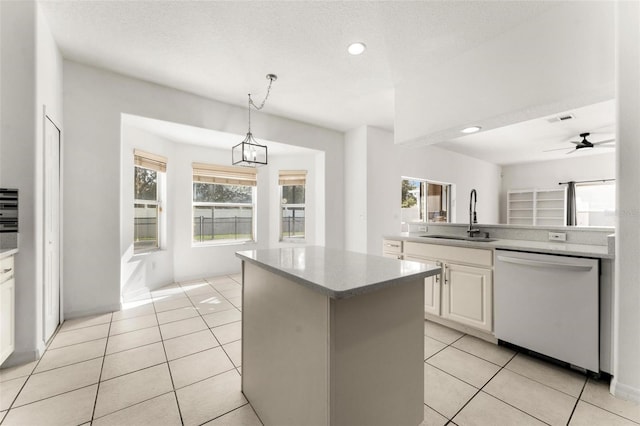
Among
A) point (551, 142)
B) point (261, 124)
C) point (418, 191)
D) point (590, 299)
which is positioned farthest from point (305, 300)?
point (551, 142)

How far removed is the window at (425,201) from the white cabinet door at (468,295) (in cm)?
354

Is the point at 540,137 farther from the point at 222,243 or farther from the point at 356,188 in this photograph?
the point at 222,243

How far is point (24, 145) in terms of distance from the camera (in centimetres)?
209

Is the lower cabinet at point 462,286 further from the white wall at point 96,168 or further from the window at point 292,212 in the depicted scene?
the white wall at point 96,168

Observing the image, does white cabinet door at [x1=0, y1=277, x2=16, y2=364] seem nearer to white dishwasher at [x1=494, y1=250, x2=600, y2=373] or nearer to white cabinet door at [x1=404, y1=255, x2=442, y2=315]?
white cabinet door at [x1=404, y1=255, x2=442, y2=315]

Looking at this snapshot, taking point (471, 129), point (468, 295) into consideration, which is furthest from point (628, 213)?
point (471, 129)

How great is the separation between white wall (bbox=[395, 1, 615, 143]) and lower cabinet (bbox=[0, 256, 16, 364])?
3.80 meters

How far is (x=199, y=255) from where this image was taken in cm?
475

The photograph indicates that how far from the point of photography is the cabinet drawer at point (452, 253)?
97.7 inches

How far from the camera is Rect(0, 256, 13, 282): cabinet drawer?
1.84 metres

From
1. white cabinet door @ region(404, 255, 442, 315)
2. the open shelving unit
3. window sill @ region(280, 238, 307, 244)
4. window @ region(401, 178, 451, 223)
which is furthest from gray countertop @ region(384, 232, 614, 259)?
the open shelving unit

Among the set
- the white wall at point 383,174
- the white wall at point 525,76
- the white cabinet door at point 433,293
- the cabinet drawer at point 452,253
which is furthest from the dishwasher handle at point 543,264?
the white wall at point 383,174

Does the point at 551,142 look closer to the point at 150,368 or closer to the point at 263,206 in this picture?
the point at 263,206

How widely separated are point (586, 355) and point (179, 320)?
3.60 metres
